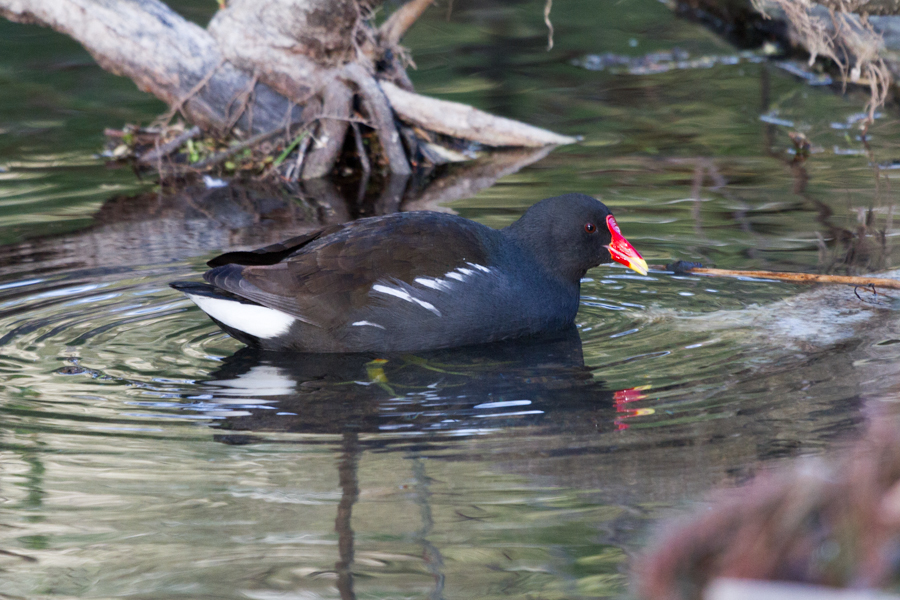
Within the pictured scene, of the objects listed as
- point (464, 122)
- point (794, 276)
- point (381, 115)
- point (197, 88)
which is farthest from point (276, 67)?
point (794, 276)

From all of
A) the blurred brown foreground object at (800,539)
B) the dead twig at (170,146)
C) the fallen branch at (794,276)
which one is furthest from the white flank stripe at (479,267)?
the dead twig at (170,146)

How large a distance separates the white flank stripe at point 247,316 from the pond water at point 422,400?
16 cm

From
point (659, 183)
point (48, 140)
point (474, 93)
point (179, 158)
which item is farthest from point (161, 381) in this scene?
point (474, 93)

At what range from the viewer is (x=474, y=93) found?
1073 cm

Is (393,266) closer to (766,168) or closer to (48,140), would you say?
(766,168)

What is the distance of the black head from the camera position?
17.3ft

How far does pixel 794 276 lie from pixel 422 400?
217 centimetres

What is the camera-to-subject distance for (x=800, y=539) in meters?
1.45

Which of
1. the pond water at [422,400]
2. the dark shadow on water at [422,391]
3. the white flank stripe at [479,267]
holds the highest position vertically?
the white flank stripe at [479,267]

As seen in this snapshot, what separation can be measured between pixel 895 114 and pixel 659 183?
3138 millimetres

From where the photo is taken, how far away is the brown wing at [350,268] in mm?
4820

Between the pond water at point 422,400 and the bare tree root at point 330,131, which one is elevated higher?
the bare tree root at point 330,131

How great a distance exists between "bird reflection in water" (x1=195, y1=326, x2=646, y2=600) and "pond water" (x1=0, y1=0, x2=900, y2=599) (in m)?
0.02

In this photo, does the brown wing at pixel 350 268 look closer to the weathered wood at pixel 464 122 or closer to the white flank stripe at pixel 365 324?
the white flank stripe at pixel 365 324
